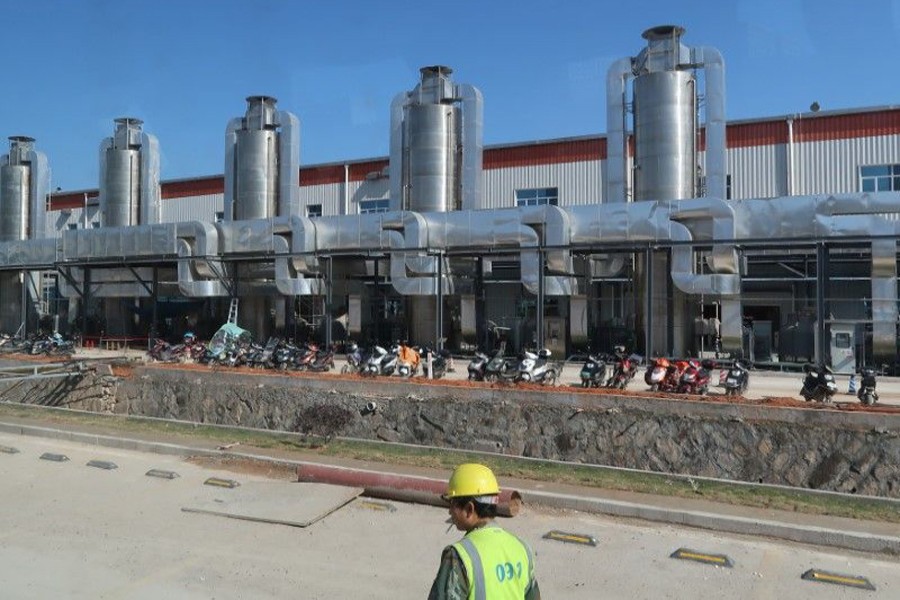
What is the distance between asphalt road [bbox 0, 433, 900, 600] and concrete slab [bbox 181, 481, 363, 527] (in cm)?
12

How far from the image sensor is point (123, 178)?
118 ft

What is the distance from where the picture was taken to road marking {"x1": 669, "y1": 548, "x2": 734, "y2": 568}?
23.2ft

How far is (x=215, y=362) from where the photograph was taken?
893 inches

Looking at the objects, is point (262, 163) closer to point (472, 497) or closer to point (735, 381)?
point (735, 381)

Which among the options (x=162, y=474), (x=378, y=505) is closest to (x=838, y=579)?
(x=378, y=505)

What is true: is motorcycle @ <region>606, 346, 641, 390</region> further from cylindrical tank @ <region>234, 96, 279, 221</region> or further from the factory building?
cylindrical tank @ <region>234, 96, 279, 221</region>

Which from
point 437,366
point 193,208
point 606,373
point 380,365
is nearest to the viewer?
point 606,373

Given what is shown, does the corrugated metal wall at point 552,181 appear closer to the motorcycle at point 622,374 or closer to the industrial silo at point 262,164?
the industrial silo at point 262,164

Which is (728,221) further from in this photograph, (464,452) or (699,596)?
(699,596)

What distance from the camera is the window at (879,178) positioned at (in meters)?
25.8

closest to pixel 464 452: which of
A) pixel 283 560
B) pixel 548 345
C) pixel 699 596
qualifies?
pixel 283 560

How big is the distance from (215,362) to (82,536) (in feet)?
49.3

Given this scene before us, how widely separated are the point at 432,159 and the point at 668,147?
812 cm

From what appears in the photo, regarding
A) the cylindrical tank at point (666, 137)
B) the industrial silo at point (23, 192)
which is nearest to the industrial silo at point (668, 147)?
the cylindrical tank at point (666, 137)
